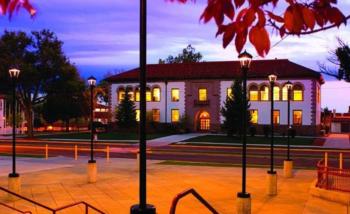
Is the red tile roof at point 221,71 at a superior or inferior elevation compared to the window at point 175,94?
superior

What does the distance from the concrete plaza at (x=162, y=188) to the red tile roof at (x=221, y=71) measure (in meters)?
40.5

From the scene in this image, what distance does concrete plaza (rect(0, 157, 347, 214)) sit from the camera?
1556 cm

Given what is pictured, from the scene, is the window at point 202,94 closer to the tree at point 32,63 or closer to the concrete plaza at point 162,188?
the tree at point 32,63

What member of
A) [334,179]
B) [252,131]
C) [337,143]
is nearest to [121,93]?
[252,131]

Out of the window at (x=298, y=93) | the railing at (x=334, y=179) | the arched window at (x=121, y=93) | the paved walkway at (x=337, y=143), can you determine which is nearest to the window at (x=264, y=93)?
the window at (x=298, y=93)

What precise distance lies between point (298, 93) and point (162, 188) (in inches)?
1910

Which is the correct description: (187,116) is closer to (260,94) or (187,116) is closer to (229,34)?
(260,94)

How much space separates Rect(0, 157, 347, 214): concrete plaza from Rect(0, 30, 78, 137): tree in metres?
37.0

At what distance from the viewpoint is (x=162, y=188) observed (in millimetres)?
19250

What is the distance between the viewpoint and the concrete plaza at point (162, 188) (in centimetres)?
1556

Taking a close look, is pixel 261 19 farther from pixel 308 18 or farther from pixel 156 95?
pixel 156 95

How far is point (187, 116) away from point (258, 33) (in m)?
66.8

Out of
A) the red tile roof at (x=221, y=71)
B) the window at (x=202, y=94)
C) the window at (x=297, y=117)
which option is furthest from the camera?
the window at (x=202, y=94)

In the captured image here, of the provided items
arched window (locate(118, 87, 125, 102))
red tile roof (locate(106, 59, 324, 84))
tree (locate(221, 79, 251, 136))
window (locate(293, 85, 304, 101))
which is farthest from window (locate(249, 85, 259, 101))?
arched window (locate(118, 87, 125, 102))
